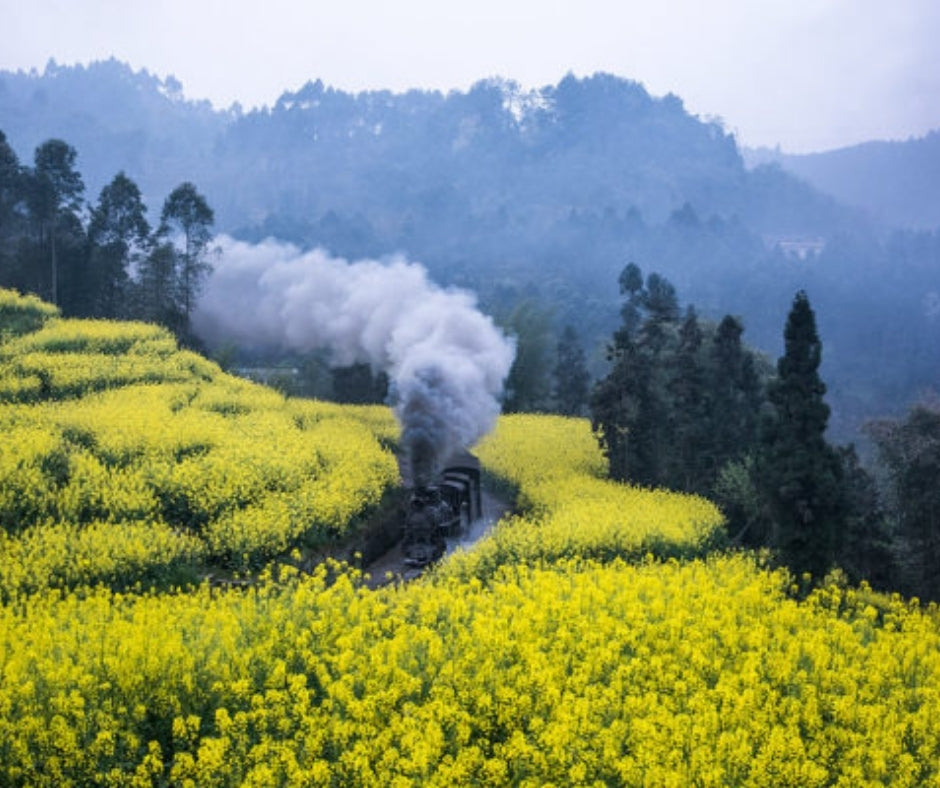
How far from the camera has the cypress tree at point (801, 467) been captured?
24.5m

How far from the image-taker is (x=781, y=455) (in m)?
25.2

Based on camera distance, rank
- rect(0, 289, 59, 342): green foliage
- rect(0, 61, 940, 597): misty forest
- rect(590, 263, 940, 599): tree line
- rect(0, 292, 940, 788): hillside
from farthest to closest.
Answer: rect(0, 289, 59, 342): green foliage, rect(0, 61, 940, 597): misty forest, rect(590, 263, 940, 599): tree line, rect(0, 292, 940, 788): hillside

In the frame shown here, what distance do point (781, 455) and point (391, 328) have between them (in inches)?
936

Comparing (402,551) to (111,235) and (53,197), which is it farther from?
(111,235)

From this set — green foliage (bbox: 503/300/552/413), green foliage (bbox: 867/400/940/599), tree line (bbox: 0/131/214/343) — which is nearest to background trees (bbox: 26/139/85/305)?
tree line (bbox: 0/131/214/343)

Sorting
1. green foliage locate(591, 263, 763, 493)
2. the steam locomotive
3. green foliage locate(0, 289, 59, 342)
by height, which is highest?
green foliage locate(0, 289, 59, 342)

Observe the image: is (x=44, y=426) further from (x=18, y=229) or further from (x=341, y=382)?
(x=18, y=229)

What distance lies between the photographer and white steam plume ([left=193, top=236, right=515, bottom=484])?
106 ft

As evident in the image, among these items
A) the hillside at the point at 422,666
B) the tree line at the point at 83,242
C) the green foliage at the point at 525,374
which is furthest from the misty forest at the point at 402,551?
the green foliage at the point at 525,374

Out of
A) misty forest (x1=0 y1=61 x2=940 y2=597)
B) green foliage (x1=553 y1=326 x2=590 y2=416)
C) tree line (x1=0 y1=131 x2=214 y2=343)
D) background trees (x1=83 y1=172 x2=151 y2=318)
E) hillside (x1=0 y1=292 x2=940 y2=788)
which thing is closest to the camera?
hillside (x1=0 y1=292 x2=940 y2=788)

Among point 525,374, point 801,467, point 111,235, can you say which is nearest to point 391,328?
point 801,467

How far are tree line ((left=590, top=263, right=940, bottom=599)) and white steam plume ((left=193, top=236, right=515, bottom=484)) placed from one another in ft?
19.7

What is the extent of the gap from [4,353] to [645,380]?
29.1m

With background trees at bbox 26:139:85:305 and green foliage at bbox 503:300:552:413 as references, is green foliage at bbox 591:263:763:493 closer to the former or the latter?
green foliage at bbox 503:300:552:413
